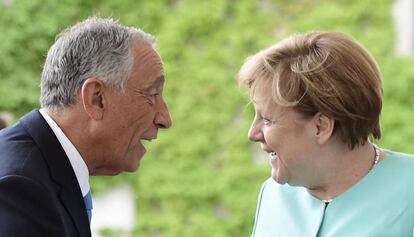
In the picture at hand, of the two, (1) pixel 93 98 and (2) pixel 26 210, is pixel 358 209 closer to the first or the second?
(1) pixel 93 98

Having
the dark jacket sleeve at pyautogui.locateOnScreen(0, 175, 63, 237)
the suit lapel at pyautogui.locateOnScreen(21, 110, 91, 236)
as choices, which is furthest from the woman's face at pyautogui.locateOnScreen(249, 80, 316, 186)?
the dark jacket sleeve at pyautogui.locateOnScreen(0, 175, 63, 237)

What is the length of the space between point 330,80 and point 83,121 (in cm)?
71

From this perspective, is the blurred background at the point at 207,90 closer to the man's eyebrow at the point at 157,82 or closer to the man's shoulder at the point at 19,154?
the man's eyebrow at the point at 157,82

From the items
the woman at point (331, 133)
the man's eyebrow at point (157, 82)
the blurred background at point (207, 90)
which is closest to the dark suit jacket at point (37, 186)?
the man's eyebrow at point (157, 82)

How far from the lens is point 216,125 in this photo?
6.46 metres

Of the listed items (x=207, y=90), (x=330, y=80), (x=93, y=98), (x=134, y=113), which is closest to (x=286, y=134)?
(x=330, y=80)

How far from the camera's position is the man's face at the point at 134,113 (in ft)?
7.17

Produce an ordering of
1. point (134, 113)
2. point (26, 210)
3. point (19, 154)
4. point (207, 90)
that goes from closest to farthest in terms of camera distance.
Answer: point (26, 210) → point (19, 154) → point (134, 113) → point (207, 90)

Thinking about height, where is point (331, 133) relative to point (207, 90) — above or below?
below

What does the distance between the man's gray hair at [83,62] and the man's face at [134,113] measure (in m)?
0.04

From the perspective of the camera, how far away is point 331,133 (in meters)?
Answer: 2.30

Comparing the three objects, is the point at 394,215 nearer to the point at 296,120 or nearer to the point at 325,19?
the point at 296,120

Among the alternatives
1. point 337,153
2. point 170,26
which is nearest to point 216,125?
point 170,26

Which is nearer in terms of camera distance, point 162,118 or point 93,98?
A: point 93,98
